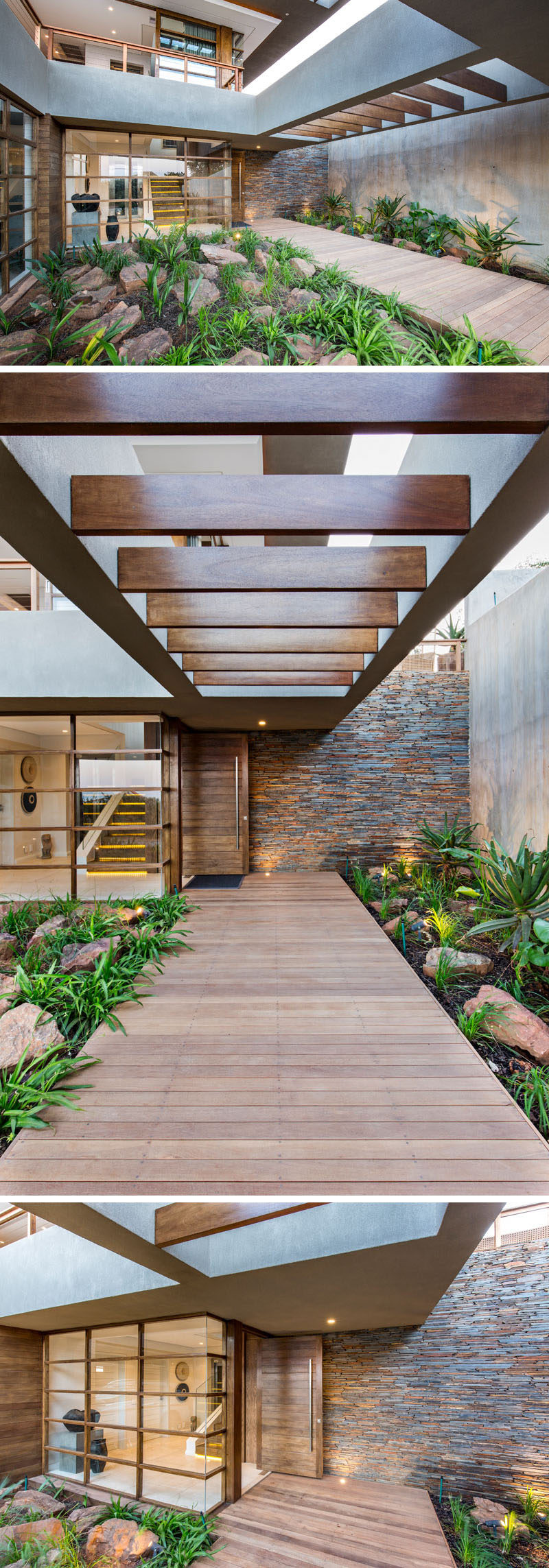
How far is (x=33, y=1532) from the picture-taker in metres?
5.56

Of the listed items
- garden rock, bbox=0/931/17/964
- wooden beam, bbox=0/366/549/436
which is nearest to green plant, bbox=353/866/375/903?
garden rock, bbox=0/931/17/964

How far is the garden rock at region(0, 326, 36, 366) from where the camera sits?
1108mm

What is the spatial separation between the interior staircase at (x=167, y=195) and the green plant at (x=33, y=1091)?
10.5ft

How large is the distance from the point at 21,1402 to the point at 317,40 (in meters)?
10.5

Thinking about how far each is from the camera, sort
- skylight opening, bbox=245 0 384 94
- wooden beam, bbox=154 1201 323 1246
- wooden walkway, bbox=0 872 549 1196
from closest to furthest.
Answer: skylight opening, bbox=245 0 384 94
wooden walkway, bbox=0 872 549 1196
wooden beam, bbox=154 1201 323 1246

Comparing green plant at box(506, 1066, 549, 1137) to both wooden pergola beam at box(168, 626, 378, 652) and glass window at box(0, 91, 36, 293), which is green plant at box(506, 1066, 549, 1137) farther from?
glass window at box(0, 91, 36, 293)

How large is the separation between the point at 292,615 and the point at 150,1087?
9.52 ft

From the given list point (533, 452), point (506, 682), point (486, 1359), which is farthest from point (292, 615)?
point (486, 1359)

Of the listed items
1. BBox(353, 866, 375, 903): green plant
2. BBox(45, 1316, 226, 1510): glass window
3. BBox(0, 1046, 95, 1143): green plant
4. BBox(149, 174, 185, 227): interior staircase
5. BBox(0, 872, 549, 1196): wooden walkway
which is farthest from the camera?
BBox(353, 866, 375, 903): green plant

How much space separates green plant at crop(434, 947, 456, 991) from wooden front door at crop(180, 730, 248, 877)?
5774 millimetres

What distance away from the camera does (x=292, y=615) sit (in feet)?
15.0

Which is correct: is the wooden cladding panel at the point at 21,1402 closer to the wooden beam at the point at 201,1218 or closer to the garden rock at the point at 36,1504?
the garden rock at the point at 36,1504

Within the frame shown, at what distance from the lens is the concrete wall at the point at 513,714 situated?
6402 mm

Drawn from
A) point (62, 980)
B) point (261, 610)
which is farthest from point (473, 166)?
point (62, 980)
